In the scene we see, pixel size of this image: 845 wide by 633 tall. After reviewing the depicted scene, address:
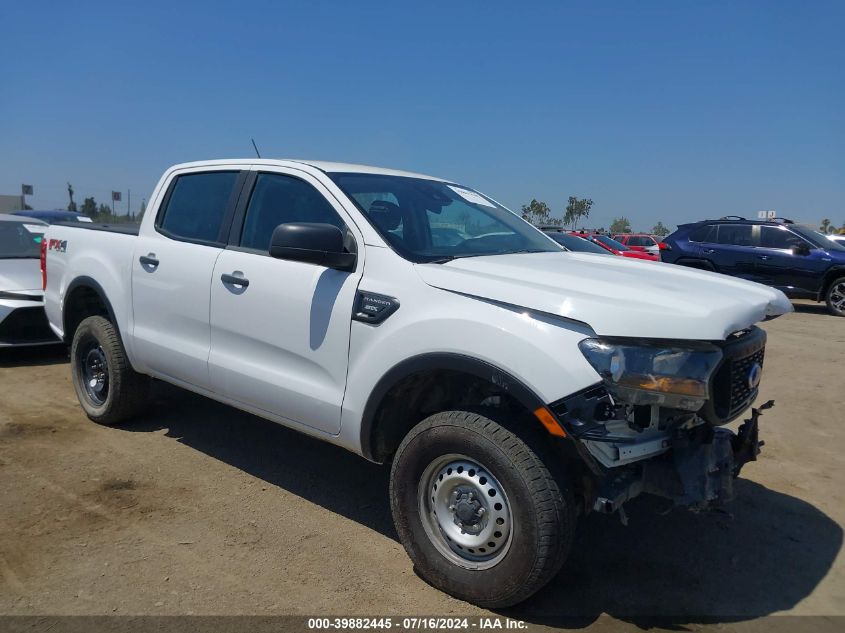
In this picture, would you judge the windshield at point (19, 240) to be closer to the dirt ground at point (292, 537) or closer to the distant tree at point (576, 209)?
the dirt ground at point (292, 537)

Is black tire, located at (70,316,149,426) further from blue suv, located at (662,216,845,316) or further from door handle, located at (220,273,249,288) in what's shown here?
blue suv, located at (662,216,845,316)

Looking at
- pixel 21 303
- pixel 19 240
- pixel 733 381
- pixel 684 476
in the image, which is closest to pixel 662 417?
pixel 684 476

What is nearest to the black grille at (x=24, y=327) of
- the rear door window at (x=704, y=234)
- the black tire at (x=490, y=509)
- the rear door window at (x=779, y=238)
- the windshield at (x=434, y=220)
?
the windshield at (x=434, y=220)

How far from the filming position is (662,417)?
2803mm

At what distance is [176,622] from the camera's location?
110 inches

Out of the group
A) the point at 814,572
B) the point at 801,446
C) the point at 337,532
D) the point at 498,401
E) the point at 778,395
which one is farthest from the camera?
the point at 778,395

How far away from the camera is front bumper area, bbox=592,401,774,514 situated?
9.09 feet

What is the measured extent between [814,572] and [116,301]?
14.9ft

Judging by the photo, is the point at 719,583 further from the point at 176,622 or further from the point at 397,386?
the point at 176,622

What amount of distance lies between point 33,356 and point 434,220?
5777mm

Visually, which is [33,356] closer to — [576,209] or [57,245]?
[57,245]

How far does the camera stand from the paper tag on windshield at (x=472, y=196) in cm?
435

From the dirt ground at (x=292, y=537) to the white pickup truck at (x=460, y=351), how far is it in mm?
477

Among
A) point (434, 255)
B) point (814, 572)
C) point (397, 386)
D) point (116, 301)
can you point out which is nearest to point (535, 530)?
point (397, 386)
